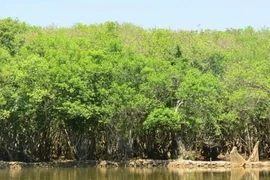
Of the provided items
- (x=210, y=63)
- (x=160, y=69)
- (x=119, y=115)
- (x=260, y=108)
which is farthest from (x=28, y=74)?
(x=210, y=63)

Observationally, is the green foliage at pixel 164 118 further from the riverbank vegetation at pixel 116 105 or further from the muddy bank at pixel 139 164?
the muddy bank at pixel 139 164

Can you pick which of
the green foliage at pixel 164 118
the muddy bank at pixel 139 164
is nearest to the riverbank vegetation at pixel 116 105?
the green foliage at pixel 164 118

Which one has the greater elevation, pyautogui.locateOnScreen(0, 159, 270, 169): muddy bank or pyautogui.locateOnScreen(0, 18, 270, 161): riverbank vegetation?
pyautogui.locateOnScreen(0, 18, 270, 161): riverbank vegetation

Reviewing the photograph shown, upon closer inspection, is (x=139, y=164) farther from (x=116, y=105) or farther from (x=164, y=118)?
(x=116, y=105)

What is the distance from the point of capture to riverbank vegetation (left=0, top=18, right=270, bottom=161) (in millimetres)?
33562

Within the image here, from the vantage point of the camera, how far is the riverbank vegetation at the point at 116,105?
110 ft

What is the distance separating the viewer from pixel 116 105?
33812 mm

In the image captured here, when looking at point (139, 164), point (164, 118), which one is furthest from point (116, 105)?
point (139, 164)

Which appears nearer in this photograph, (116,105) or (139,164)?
(116,105)

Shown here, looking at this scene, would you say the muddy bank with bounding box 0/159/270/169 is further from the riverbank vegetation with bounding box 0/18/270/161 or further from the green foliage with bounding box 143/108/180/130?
the green foliage with bounding box 143/108/180/130

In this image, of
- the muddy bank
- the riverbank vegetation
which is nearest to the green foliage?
the riverbank vegetation

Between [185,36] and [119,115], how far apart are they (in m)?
27.3

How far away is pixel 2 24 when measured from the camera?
42.3 meters

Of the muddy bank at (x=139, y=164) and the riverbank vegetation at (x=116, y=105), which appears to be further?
the riverbank vegetation at (x=116, y=105)
